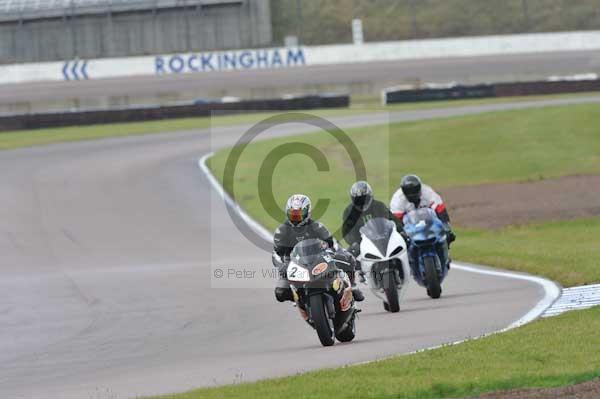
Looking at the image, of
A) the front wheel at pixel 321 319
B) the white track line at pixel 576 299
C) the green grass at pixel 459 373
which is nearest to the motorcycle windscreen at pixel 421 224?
the white track line at pixel 576 299

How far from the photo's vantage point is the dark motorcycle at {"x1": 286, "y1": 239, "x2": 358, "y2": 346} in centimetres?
1115

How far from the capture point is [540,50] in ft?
203

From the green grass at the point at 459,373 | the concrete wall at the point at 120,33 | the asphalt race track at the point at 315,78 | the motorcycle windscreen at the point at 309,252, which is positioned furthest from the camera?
the concrete wall at the point at 120,33

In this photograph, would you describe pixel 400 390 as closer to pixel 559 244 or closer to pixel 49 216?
pixel 559 244

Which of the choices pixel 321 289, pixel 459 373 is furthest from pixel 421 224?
pixel 459 373

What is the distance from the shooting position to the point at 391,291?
43.5 ft

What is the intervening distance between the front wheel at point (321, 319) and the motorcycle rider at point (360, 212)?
249cm

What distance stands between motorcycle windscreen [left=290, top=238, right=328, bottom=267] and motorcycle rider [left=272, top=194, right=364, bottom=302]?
251 millimetres

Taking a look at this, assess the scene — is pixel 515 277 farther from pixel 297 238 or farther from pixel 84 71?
pixel 84 71

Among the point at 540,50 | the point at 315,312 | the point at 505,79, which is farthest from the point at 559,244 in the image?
the point at 540,50

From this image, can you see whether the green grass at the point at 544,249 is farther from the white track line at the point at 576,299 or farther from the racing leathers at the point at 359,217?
the racing leathers at the point at 359,217

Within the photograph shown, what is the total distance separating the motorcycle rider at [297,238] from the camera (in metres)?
11.7

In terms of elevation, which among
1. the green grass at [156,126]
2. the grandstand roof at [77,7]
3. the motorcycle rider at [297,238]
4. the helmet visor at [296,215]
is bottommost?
the green grass at [156,126]

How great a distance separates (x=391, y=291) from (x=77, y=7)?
58.3m
